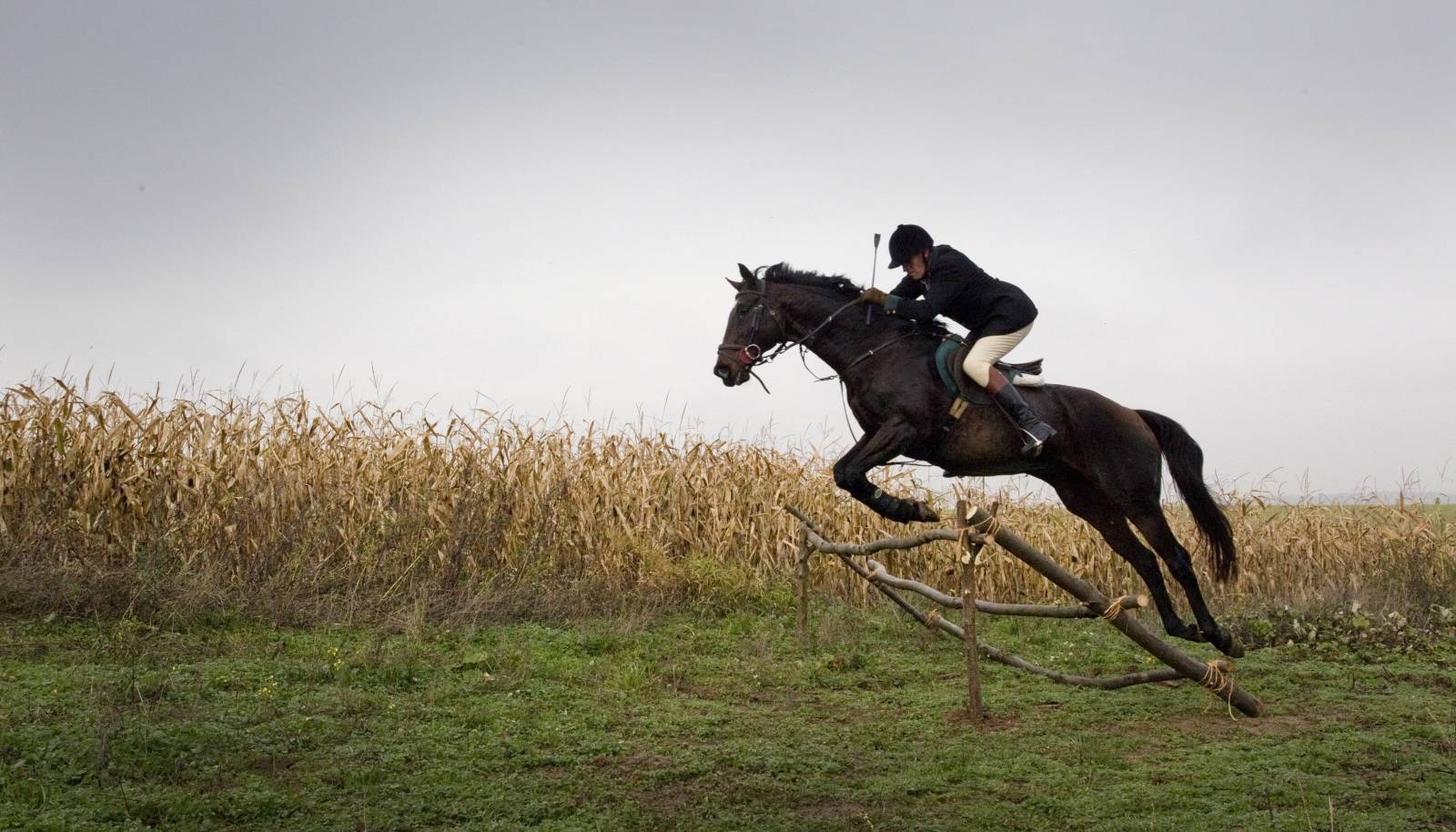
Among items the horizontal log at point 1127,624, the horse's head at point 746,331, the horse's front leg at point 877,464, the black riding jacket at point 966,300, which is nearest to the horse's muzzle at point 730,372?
the horse's head at point 746,331

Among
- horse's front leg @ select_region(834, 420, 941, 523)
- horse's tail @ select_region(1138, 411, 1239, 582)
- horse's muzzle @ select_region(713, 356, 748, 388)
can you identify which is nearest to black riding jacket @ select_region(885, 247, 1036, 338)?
horse's front leg @ select_region(834, 420, 941, 523)

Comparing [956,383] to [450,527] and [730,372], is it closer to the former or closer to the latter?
[730,372]

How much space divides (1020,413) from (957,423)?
0.40 meters

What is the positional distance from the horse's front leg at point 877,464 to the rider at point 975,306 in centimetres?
66

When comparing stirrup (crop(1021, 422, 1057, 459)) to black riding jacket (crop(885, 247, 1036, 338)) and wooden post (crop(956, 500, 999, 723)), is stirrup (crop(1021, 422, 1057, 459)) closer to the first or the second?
wooden post (crop(956, 500, 999, 723))

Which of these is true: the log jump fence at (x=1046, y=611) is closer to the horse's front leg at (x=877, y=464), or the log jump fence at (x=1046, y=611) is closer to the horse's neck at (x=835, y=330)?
the horse's front leg at (x=877, y=464)

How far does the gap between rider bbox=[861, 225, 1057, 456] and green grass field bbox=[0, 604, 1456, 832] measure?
205cm

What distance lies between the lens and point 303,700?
6.78 meters

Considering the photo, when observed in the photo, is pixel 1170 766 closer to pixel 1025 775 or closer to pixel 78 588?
pixel 1025 775

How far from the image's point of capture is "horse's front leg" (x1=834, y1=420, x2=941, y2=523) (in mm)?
6469

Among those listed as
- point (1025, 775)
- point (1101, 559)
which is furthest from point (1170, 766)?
point (1101, 559)

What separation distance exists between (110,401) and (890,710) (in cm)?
794

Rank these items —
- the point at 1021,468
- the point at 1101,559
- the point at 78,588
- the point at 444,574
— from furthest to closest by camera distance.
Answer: the point at 1101,559 → the point at 444,574 → the point at 78,588 → the point at 1021,468

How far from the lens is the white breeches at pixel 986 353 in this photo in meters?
6.95
